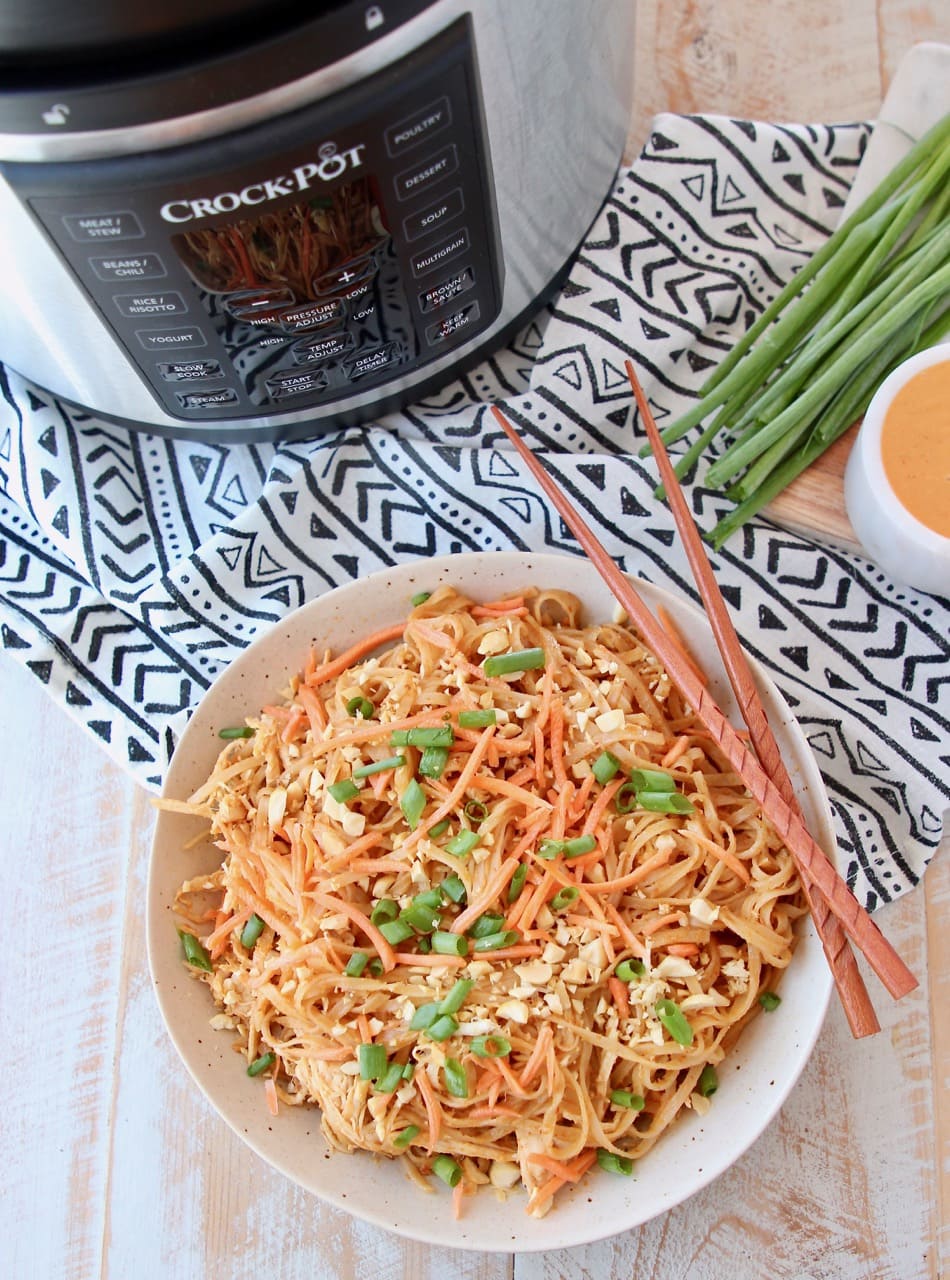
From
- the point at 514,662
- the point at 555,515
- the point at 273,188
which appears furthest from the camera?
the point at 555,515

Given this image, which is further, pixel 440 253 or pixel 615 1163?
pixel 440 253

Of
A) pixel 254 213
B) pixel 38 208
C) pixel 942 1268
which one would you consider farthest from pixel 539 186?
pixel 942 1268

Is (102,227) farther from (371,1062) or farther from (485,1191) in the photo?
(485,1191)

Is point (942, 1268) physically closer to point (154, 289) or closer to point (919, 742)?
point (919, 742)

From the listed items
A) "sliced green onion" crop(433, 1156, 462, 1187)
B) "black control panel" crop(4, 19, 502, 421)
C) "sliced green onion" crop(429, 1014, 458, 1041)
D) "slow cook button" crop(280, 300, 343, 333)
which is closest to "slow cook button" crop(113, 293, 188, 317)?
"black control panel" crop(4, 19, 502, 421)

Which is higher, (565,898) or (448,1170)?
(565,898)


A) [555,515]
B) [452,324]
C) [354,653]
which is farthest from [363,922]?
[452,324]
